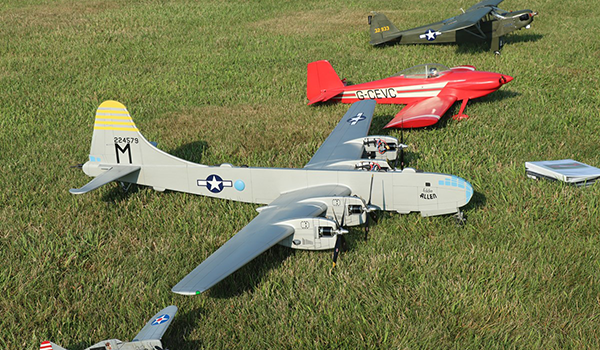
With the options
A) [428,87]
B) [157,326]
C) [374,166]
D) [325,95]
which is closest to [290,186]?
[374,166]

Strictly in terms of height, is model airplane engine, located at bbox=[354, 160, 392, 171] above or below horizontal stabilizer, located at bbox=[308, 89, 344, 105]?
below

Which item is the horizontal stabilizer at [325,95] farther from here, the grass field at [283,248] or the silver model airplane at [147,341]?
the silver model airplane at [147,341]

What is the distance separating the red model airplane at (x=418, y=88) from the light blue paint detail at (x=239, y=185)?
237 inches

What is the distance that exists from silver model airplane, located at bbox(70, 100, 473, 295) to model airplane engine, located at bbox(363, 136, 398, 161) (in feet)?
0.09

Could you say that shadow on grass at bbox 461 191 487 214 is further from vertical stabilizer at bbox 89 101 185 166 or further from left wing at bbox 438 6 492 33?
left wing at bbox 438 6 492 33

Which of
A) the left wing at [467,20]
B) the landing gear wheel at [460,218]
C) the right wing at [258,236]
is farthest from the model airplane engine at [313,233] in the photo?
the left wing at [467,20]

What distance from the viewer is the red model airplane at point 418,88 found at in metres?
16.3

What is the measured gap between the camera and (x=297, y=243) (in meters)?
9.43

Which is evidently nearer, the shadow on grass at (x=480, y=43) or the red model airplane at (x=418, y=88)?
the red model airplane at (x=418, y=88)

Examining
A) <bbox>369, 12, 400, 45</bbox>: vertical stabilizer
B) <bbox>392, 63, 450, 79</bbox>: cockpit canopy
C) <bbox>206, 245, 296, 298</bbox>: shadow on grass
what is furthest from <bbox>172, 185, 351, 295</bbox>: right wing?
<bbox>369, 12, 400, 45</bbox>: vertical stabilizer

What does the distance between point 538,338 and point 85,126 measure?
51.5 feet

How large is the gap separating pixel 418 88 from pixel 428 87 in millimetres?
355

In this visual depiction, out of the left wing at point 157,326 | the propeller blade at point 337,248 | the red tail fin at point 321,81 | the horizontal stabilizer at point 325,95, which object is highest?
the red tail fin at point 321,81

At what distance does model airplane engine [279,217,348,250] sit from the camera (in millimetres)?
9219
